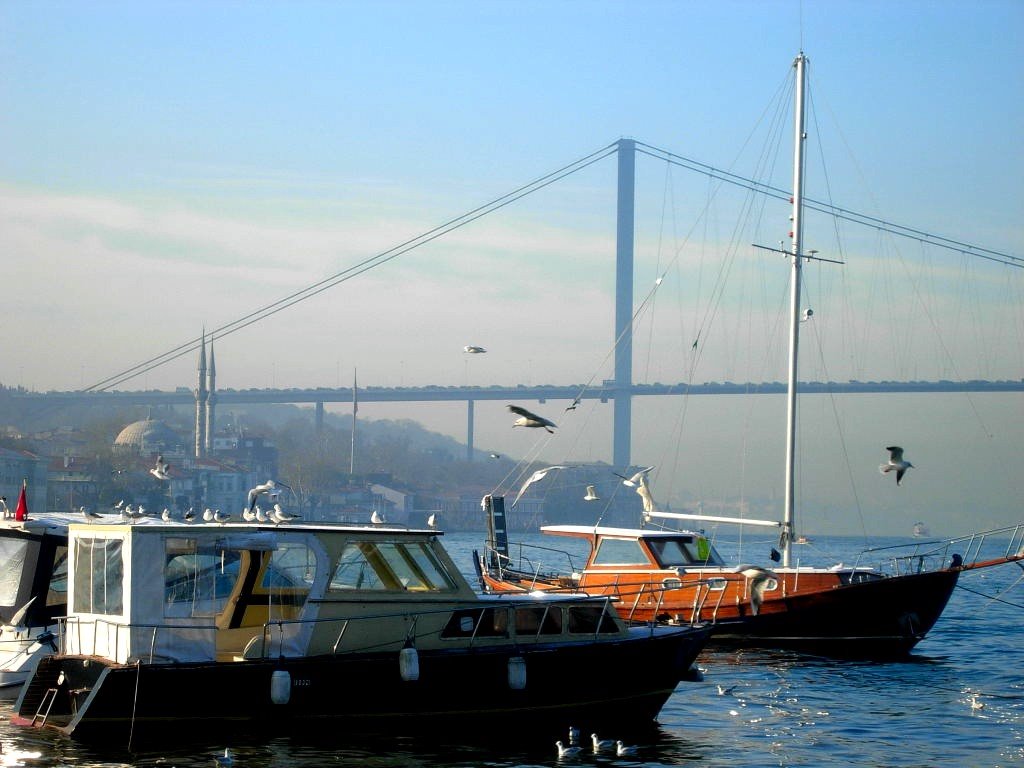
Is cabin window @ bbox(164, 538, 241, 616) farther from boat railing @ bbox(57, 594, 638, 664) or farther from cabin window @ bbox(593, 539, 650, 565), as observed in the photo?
cabin window @ bbox(593, 539, 650, 565)

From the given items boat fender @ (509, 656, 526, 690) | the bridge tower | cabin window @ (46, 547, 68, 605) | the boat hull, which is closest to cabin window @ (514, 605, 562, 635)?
boat fender @ (509, 656, 526, 690)

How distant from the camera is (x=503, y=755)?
48.8ft

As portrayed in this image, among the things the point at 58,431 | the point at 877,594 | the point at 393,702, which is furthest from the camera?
the point at 58,431

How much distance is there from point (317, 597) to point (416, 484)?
139 meters

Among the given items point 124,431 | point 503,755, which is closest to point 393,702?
point 503,755

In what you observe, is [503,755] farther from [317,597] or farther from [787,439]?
[787,439]

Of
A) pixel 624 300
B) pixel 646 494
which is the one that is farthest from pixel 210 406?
pixel 646 494

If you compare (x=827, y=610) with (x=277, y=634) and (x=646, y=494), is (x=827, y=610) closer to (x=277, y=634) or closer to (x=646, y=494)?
(x=646, y=494)

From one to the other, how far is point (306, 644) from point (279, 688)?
673 mm

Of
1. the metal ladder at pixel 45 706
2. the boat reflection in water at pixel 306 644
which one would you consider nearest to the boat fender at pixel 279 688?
the boat reflection in water at pixel 306 644

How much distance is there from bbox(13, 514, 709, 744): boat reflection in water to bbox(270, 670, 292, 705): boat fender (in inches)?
0.9

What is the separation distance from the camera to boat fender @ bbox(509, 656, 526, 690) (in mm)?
15352

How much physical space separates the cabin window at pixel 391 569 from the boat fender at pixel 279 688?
112 centimetres

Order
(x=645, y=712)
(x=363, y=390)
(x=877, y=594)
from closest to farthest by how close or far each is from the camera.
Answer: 1. (x=645, y=712)
2. (x=877, y=594)
3. (x=363, y=390)
